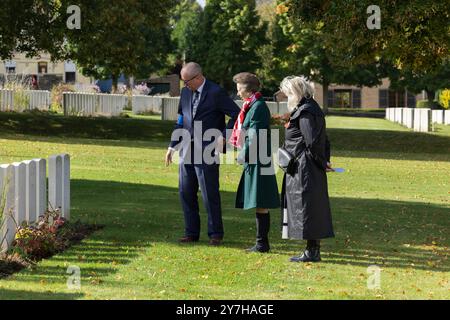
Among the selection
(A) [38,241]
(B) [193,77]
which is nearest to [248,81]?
(B) [193,77]

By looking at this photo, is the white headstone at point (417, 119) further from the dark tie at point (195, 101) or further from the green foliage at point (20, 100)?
the dark tie at point (195, 101)

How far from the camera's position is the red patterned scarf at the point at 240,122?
420 inches

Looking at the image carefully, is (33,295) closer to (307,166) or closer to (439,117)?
(307,166)

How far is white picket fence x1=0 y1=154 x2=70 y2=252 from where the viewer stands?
991 centimetres

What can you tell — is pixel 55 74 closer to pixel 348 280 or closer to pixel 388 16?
pixel 388 16

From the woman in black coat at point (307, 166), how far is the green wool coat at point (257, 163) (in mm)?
444

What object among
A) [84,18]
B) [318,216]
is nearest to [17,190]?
[318,216]

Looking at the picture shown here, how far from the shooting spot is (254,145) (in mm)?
10594

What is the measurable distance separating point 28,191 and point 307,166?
313 centimetres

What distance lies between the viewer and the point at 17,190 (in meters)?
10.2

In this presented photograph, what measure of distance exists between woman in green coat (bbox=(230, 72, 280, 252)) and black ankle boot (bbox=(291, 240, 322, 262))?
65 cm

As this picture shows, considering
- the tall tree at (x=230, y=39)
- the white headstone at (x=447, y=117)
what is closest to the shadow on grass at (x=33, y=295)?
the white headstone at (x=447, y=117)
